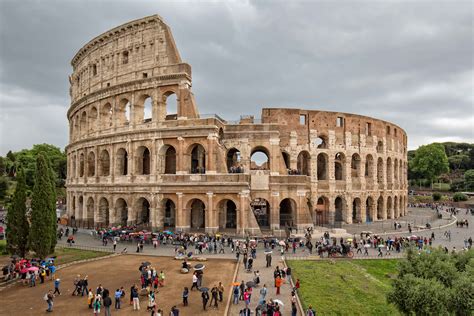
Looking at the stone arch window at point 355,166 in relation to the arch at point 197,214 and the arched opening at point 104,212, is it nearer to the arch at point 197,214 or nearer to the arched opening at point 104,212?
the arch at point 197,214

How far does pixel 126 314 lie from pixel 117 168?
24.1 metres

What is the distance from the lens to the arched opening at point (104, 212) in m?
37.2

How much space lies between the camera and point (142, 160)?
35156 mm

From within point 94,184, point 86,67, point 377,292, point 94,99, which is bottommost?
point 377,292

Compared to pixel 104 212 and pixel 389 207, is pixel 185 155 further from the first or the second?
pixel 389 207

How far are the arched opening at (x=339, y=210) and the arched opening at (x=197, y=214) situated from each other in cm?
1878

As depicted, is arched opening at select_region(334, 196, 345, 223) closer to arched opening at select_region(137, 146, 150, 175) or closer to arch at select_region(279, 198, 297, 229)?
arch at select_region(279, 198, 297, 229)

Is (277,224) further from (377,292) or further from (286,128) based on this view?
(377,292)

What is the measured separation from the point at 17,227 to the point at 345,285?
22.9 metres

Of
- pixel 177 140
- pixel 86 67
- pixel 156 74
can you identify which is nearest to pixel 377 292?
pixel 177 140

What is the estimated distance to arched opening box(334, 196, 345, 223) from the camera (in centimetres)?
4172

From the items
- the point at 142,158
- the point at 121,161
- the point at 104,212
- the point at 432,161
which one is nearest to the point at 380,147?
the point at 142,158

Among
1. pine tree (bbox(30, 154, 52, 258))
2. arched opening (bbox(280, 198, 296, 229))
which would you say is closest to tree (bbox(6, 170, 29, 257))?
pine tree (bbox(30, 154, 52, 258))

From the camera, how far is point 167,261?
74.0 ft
